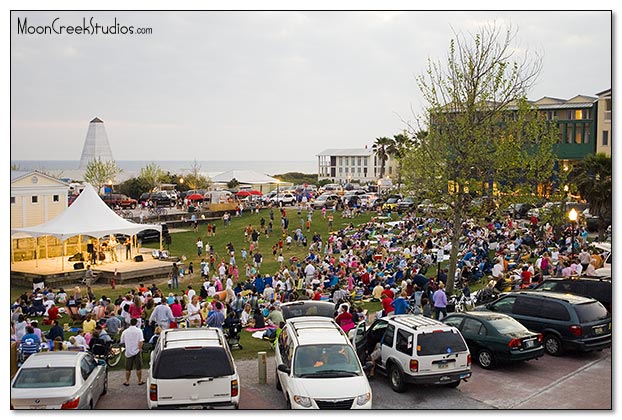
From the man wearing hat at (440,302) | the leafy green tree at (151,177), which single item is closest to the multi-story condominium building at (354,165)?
the leafy green tree at (151,177)

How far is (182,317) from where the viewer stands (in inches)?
680

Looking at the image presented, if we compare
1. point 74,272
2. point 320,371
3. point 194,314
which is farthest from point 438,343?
point 74,272

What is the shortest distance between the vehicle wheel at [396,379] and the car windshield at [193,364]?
322 cm

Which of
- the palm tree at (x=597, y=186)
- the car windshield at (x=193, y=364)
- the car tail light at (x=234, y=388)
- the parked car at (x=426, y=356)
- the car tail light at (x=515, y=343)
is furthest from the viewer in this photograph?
the palm tree at (x=597, y=186)

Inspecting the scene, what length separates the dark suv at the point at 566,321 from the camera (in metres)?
13.6

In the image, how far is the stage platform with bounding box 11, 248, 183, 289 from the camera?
2784 cm

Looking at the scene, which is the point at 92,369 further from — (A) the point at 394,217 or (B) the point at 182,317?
(A) the point at 394,217

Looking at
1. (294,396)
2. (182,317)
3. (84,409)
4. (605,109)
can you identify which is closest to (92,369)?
(84,409)

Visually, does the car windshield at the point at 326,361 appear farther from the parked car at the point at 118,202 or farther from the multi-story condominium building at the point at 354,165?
the multi-story condominium building at the point at 354,165

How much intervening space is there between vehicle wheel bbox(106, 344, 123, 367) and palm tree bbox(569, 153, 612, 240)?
2356cm

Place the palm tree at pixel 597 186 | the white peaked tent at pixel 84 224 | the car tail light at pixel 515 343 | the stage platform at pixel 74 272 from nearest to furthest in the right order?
the car tail light at pixel 515 343, the stage platform at pixel 74 272, the white peaked tent at pixel 84 224, the palm tree at pixel 597 186

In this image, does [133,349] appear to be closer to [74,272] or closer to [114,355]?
[114,355]

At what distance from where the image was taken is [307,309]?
16.4 metres

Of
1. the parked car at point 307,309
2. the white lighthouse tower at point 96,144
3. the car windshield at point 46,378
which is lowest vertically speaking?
the parked car at point 307,309
